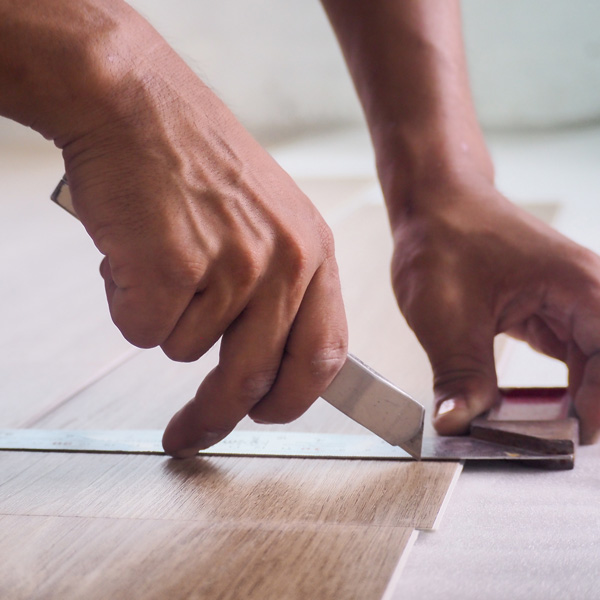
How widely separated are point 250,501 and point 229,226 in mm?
245

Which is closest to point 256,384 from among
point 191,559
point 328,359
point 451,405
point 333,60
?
point 328,359

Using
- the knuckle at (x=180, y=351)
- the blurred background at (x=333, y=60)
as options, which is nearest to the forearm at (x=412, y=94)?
the knuckle at (x=180, y=351)

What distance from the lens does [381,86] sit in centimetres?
127

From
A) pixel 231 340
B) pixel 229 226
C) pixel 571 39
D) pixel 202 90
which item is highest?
pixel 202 90

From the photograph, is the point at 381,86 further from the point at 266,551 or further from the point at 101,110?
the point at 266,551

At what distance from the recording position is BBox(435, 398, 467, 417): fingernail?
0.94m

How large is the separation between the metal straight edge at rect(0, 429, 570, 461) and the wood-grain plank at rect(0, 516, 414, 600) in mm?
174

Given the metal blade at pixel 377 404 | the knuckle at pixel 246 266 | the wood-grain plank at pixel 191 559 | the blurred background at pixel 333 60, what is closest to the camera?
the wood-grain plank at pixel 191 559

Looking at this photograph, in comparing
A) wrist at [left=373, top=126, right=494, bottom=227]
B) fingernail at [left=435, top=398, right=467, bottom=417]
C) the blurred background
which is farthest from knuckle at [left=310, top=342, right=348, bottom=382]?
the blurred background

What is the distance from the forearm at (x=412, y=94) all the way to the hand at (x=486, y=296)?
3.1 inches

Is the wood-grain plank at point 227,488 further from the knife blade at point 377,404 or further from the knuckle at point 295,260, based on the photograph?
the knuckle at point 295,260

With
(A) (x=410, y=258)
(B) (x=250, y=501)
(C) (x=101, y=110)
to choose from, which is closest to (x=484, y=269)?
Result: (A) (x=410, y=258)

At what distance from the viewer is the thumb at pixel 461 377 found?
94 cm

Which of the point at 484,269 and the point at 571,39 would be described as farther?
the point at 571,39
